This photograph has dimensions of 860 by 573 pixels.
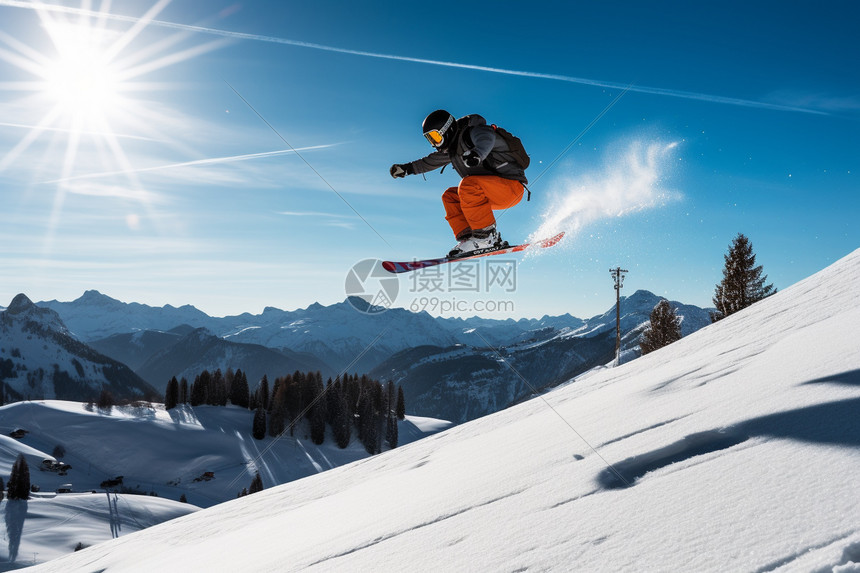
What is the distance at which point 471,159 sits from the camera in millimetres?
6941

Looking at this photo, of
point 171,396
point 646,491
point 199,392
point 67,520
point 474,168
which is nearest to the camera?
point 646,491

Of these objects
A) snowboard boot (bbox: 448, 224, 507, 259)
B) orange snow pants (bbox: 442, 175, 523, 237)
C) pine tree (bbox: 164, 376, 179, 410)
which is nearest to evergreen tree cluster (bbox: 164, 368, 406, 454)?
pine tree (bbox: 164, 376, 179, 410)

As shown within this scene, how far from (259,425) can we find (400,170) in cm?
10273

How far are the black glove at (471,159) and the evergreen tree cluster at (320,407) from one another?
92162mm

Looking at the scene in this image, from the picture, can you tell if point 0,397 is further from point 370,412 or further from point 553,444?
point 553,444

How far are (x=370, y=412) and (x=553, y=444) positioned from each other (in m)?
102

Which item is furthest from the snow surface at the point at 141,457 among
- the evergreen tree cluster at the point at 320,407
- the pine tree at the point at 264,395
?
the pine tree at the point at 264,395

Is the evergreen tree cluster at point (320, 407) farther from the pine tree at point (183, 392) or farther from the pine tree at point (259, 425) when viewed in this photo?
the pine tree at point (183, 392)

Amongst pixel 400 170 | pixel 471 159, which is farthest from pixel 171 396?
pixel 471 159

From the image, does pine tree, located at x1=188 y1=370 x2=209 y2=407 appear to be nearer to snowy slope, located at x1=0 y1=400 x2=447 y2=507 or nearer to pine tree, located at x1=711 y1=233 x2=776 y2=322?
snowy slope, located at x1=0 y1=400 x2=447 y2=507

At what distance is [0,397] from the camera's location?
14662cm

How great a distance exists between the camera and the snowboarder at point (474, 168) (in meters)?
7.09

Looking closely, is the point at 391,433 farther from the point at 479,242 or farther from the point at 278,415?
the point at 479,242

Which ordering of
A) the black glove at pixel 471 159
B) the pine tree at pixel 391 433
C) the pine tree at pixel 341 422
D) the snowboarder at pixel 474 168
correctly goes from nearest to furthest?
1. the black glove at pixel 471 159
2. the snowboarder at pixel 474 168
3. the pine tree at pixel 341 422
4. the pine tree at pixel 391 433
